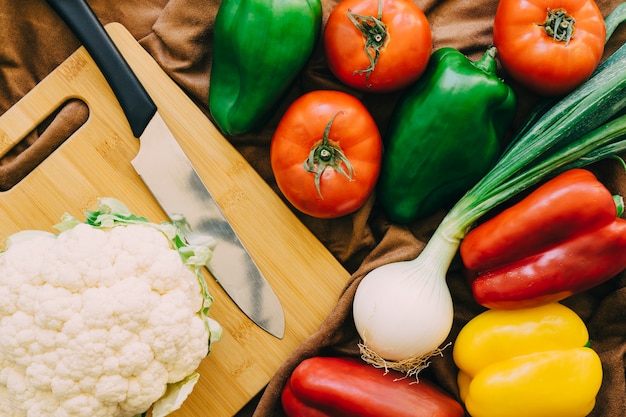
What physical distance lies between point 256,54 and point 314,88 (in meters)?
0.17

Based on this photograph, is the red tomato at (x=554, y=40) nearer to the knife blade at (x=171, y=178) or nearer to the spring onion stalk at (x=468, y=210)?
the spring onion stalk at (x=468, y=210)

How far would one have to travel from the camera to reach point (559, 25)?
0.99m

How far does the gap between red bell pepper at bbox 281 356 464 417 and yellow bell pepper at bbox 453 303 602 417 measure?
8 centimetres

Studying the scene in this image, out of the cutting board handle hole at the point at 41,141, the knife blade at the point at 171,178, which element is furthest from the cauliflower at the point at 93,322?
the cutting board handle hole at the point at 41,141

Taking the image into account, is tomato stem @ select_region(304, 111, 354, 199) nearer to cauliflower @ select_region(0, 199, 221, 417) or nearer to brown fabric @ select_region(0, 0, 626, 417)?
brown fabric @ select_region(0, 0, 626, 417)

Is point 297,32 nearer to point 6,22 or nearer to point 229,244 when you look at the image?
point 229,244

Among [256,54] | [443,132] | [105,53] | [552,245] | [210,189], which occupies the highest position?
[105,53]

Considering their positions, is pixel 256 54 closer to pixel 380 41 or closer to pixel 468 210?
pixel 380 41

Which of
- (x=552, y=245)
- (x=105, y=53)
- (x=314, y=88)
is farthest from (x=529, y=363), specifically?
(x=105, y=53)

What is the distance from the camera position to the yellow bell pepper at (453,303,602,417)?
3.19ft

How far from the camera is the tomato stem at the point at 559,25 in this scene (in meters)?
0.98

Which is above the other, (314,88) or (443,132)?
(314,88)

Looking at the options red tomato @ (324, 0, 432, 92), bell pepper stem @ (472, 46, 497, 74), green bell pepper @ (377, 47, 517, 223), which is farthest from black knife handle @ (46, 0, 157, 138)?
bell pepper stem @ (472, 46, 497, 74)

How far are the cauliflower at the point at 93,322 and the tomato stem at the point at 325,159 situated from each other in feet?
Answer: 0.90
